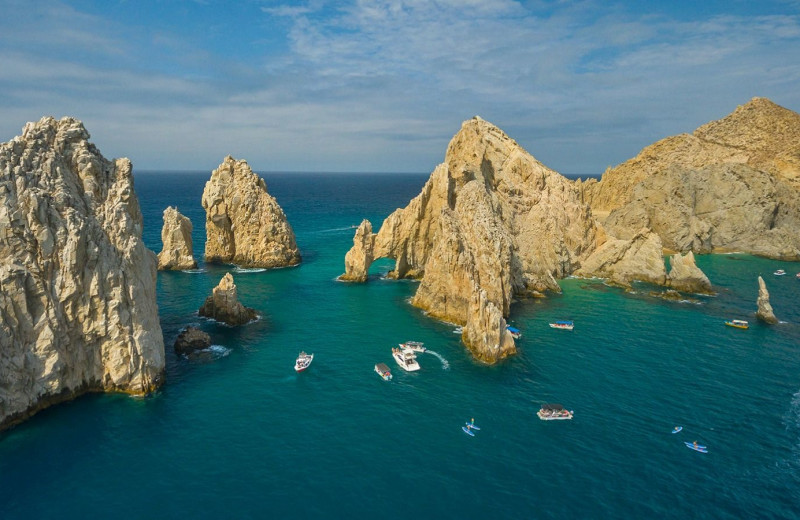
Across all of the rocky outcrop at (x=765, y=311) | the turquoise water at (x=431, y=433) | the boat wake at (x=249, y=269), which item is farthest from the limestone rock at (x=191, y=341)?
the rocky outcrop at (x=765, y=311)

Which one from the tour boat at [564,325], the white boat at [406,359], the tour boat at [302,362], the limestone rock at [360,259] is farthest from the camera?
the limestone rock at [360,259]

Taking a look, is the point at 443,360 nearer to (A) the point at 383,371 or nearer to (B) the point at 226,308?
(A) the point at 383,371

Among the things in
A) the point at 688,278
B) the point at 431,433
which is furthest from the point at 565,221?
the point at 431,433

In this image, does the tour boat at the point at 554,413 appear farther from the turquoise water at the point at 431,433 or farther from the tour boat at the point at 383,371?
the tour boat at the point at 383,371

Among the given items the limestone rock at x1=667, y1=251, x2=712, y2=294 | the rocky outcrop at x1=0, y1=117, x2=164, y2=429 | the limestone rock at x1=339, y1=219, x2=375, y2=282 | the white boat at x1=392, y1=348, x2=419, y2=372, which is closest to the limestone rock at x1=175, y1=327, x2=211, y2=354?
the rocky outcrop at x1=0, y1=117, x2=164, y2=429

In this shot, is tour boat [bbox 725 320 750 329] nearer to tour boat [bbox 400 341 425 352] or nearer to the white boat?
tour boat [bbox 400 341 425 352]

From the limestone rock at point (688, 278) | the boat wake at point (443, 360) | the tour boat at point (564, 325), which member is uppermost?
the limestone rock at point (688, 278)

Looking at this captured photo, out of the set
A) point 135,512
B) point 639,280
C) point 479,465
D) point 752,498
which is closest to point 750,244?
point 639,280
